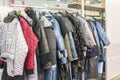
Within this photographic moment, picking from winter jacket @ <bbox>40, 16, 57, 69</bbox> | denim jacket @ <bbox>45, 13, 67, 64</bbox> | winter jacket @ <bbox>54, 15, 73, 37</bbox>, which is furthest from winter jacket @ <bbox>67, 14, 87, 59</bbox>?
winter jacket @ <bbox>40, 16, 57, 69</bbox>

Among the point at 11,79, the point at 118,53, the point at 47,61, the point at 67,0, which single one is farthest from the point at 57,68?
the point at 118,53

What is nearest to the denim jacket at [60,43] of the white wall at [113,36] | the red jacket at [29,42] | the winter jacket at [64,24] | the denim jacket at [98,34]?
the winter jacket at [64,24]

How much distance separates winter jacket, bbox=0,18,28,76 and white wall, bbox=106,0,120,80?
2.16 meters

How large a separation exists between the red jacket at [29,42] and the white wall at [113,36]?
2049 millimetres

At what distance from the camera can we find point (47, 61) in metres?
2.27

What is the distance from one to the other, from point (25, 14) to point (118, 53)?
2.61 metres

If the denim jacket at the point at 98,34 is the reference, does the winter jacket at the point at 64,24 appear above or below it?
above

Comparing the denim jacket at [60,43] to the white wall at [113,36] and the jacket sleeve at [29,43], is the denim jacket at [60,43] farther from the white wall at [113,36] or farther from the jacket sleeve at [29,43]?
the white wall at [113,36]

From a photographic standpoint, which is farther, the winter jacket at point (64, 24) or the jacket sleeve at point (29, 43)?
the winter jacket at point (64, 24)

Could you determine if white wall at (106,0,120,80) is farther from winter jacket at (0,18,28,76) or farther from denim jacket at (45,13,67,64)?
winter jacket at (0,18,28,76)

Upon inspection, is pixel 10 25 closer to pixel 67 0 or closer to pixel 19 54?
pixel 19 54

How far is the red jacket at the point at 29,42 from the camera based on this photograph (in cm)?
214

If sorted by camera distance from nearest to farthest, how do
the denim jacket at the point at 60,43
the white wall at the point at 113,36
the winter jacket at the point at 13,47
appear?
the winter jacket at the point at 13,47 → the denim jacket at the point at 60,43 → the white wall at the point at 113,36

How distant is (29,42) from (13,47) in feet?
0.53
